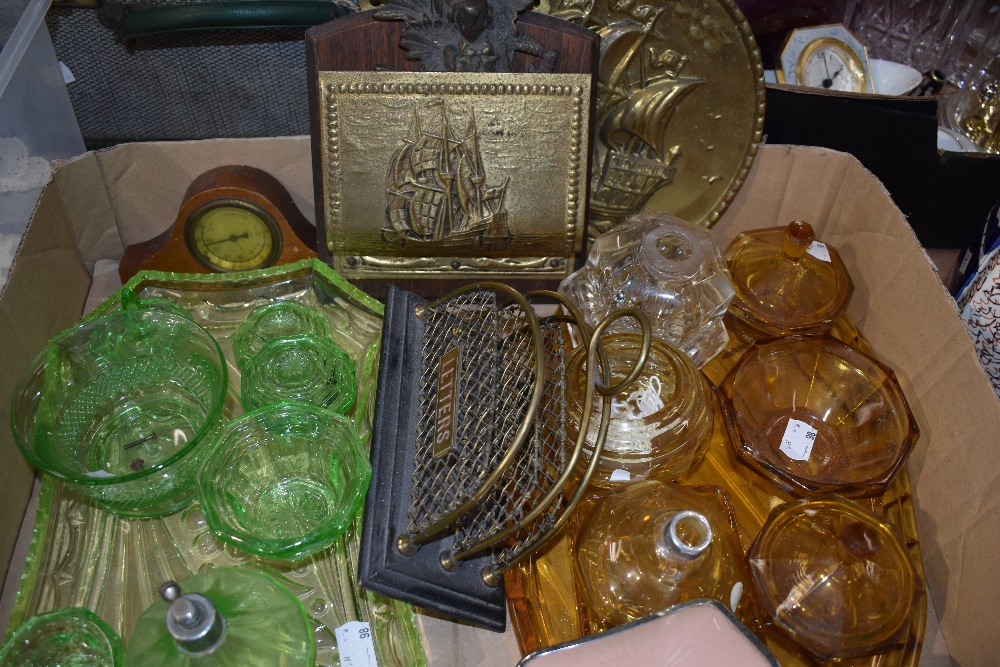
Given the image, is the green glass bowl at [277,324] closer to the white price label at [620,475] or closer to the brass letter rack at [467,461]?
the brass letter rack at [467,461]

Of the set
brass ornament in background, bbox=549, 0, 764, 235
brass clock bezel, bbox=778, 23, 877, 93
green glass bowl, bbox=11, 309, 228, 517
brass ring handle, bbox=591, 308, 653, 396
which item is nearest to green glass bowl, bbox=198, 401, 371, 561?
green glass bowl, bbox=11, 309, 228, 517

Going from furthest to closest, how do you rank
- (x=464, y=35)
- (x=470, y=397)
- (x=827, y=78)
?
(x=827, y=78)
(x=464, y=35)
(x=470, y=397)

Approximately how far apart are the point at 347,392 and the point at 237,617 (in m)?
0.29

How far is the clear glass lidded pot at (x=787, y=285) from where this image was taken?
1053mm

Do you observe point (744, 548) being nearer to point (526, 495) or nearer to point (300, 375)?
point (526, 495)

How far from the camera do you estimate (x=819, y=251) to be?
1110 mm

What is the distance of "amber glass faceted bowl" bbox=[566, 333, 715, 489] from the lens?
33.8 inches

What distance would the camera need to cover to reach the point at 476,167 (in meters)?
0.95

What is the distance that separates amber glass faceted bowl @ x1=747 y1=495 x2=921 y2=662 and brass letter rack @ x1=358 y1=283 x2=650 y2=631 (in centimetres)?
23

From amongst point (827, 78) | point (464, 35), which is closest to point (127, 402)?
point (464, 35)

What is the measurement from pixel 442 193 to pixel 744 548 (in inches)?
21.6

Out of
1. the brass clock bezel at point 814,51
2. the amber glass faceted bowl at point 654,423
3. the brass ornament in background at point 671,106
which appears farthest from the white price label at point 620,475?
the brass clock bezel at point 814,51

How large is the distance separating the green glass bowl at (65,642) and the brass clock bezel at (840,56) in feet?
4.34

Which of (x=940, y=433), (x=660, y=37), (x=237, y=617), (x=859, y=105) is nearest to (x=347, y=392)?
(x=237, y=617)
